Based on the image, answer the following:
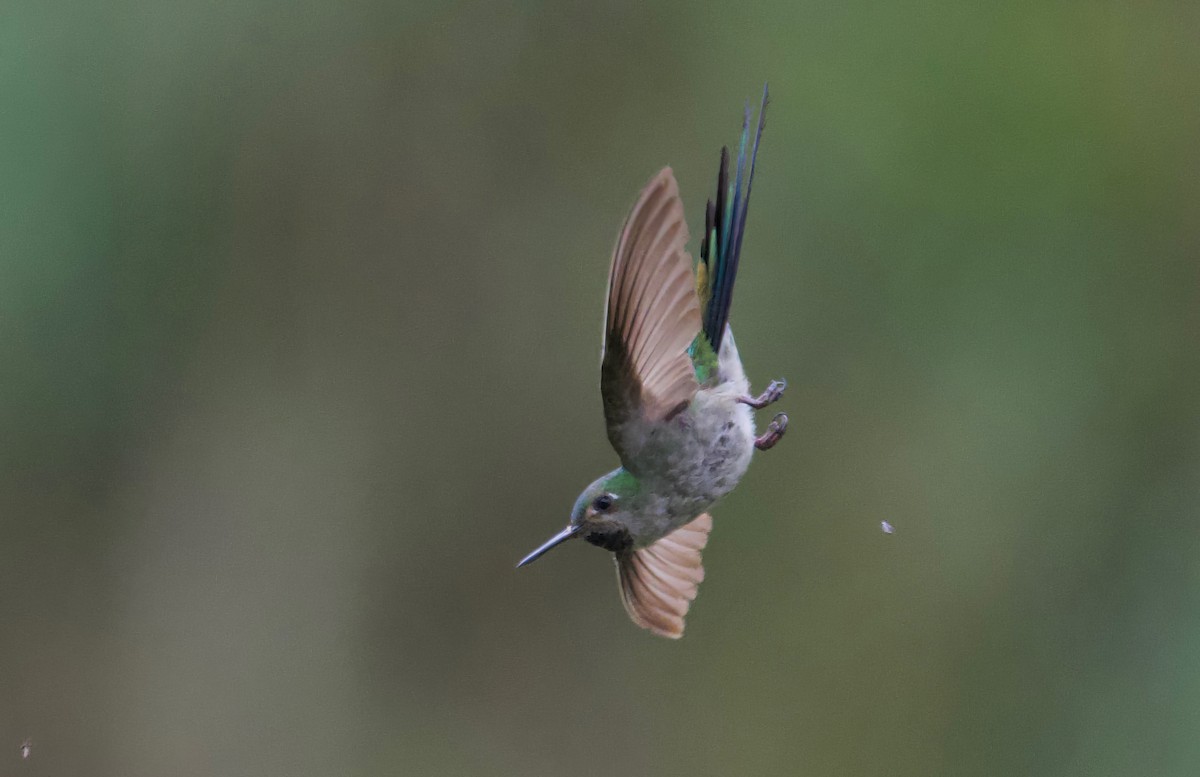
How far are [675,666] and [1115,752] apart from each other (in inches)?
38.2

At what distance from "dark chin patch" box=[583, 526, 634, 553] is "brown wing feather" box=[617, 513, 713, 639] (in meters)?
0.07

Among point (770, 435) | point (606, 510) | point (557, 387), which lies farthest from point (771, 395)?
point (557, 387)

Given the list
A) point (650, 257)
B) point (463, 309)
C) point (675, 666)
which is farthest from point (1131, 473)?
point (650, 257)

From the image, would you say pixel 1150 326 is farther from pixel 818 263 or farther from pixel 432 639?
pixel 432 639

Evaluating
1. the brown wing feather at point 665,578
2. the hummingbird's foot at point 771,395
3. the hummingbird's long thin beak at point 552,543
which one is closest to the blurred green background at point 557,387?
the brown wing feather at point 665,578

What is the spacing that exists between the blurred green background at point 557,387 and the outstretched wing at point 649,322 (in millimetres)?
1392

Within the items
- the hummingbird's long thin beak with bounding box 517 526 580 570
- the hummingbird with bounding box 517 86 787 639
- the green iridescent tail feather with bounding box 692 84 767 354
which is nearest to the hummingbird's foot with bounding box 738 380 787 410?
the hummingbird with bounding box 517 86 787 639

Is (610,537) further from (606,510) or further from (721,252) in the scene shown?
(721,252)

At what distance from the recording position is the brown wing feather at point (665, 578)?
53.9 inches

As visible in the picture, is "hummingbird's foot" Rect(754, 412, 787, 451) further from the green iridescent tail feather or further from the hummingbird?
the green iridescent tail feather

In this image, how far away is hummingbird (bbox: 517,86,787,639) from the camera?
1.05 m

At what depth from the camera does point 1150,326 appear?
8.07ft

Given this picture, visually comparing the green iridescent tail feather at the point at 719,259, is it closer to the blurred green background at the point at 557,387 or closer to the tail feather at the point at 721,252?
the tail feather at the point at 721,252

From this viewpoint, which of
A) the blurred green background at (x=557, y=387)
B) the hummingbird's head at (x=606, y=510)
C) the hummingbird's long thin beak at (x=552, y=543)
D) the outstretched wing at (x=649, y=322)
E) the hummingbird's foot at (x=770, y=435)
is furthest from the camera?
the blurred green background at (x=557, y=387)
